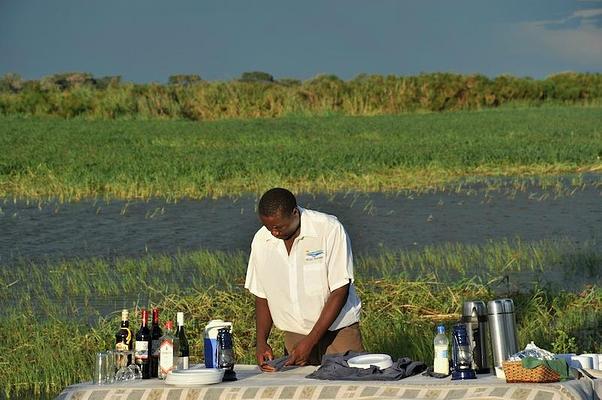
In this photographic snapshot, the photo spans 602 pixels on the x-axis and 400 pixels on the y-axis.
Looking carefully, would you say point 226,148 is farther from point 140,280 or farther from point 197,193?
point 140,280

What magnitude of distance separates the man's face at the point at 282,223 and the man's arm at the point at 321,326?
1.33 feet

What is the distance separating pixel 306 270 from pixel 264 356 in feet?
1.70

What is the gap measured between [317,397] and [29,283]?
875 cm

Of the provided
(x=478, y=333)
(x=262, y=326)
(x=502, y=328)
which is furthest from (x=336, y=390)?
(x=262, y=326)

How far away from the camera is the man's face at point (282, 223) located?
7453 mm

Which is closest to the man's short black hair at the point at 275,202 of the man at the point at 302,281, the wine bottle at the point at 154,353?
the man at the point at 302,281

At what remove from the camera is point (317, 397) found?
252 inches

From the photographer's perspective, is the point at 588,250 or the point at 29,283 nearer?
the point at 29,283

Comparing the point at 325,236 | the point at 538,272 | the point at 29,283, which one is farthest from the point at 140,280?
the point at 325,236

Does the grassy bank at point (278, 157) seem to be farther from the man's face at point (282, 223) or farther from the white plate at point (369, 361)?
the white plate at point (369, 361)

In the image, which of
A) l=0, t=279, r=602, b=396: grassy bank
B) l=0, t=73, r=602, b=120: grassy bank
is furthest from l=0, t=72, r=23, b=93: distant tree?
l=0, t=279, r=602, b=396: grassy bank

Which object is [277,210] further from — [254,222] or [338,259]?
[254,222]

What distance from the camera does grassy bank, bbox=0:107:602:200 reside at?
79.8 ft

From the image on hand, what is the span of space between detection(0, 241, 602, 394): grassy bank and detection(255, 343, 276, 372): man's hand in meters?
1.66
